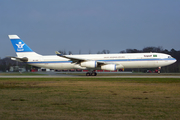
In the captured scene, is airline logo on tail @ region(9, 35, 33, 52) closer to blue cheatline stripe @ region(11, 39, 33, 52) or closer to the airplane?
blue cheatline stripe @ region(11, 39, 33, 52)

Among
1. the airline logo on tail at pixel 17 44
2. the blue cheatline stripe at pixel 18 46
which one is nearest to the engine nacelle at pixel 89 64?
the airline logo on tail at pixel 17 44

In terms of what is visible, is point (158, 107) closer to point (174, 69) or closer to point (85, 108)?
point (85, 108)

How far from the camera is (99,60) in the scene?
32.1m

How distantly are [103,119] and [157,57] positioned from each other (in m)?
26.8

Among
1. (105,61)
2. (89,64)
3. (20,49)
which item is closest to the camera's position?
(89,64)

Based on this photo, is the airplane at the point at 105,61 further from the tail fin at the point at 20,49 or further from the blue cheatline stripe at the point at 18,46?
the blue cheatline stripe at the point at 18,46

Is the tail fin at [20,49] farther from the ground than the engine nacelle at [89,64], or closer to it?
farther from the ground

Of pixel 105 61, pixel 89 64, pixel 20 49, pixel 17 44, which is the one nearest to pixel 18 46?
pixel 17 44

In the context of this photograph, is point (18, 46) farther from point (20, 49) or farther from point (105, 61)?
point (105, 61)

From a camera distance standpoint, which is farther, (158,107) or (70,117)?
(158,107)

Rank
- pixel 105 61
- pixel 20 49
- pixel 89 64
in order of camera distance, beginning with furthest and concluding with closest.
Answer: pixel 20 49 → pixel 105 61 → pixel 89 64

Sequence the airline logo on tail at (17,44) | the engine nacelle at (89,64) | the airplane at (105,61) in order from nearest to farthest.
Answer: the engine nacelle at (89,64) → the airplane at (105,61) → the airline logo on tail at (17,44)

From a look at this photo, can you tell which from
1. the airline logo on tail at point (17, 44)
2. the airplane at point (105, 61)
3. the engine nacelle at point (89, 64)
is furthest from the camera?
the airline logo on tail at point (17, 44)

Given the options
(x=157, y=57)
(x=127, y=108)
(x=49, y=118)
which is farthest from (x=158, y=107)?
(x=157, y=57)
